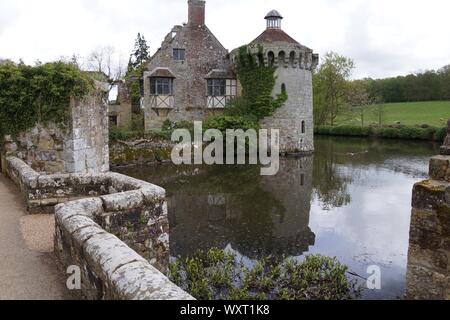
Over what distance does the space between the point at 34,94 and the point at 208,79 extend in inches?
787

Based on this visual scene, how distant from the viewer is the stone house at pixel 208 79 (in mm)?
26234

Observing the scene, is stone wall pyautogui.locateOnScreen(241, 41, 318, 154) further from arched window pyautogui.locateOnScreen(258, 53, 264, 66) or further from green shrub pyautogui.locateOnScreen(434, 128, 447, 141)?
green shrub pyautogui.locateOnScreen(434, 128, 447, 141)

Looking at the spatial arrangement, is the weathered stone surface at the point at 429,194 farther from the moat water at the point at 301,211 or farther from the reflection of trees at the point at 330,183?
the reflection of trees at the point at 330,183

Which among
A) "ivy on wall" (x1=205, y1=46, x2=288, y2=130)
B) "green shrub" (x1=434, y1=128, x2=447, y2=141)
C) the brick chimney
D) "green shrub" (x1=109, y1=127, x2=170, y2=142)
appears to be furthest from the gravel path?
"green shrub" (x1=434, y1=128, x2=447, y2=141)

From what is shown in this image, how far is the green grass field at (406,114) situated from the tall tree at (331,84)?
169 cm

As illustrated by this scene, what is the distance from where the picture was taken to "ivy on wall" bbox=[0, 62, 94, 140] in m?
8.15

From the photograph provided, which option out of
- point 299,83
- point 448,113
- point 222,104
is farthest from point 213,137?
point 448,113

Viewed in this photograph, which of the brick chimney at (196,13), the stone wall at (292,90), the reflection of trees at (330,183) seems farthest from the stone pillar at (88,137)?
the brick chimney at (196,13)

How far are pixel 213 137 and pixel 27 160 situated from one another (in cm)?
1645

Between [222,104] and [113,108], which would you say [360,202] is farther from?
[113,108]

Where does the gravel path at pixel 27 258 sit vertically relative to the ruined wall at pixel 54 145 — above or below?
below

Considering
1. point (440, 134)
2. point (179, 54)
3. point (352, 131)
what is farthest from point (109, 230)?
point (352, 131)

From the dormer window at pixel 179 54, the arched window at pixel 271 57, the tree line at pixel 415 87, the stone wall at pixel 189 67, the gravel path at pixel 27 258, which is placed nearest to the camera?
the gravel path at pixel 27 258

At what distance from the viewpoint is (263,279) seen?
24.1ft
